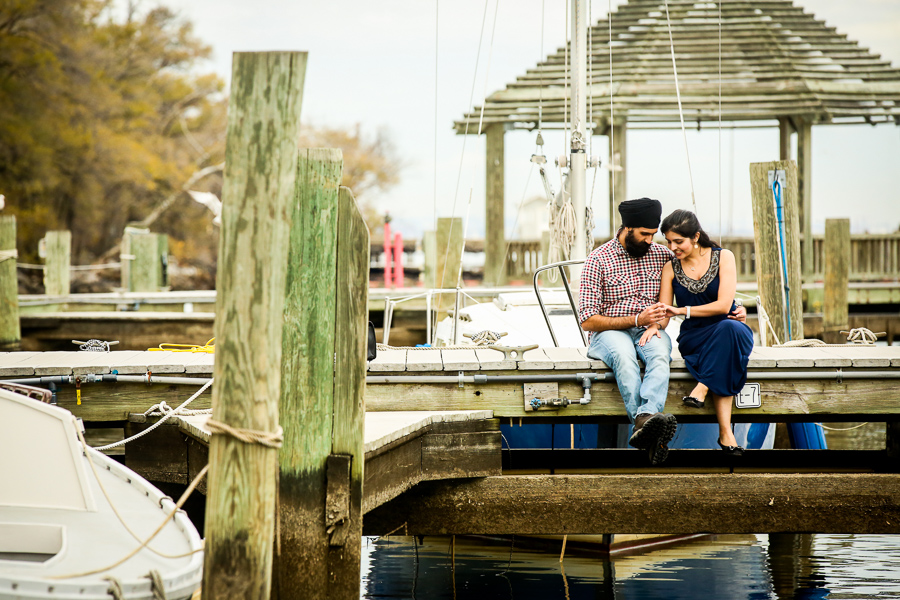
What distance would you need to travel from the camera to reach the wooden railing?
14.4m

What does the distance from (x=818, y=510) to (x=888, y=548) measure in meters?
3.22

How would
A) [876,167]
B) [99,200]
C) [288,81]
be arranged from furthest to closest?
1. [876,167]
2. [99,200]
3. [288,81]

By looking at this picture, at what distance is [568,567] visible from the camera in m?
6.33

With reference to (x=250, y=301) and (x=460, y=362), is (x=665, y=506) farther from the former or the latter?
(x=250, y=301)

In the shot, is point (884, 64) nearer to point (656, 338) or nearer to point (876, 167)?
point (656, 338)

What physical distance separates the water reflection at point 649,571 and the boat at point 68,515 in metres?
2.64

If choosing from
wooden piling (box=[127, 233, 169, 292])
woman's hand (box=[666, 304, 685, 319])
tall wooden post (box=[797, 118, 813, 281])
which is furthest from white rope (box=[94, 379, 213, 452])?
tall wooden post (box=[797, 118, 813, 281])

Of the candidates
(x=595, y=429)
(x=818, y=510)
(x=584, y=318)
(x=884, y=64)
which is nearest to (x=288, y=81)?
(x=584, y=318)

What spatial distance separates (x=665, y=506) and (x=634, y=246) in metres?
1.45

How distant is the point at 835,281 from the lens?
36.0ft

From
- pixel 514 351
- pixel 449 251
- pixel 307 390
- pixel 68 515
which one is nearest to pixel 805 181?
pixel 449 251

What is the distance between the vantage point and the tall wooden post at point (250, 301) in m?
2.95

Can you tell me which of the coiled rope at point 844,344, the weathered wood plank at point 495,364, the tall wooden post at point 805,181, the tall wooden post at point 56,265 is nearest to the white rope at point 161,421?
the weathered wood plank at point 495,364

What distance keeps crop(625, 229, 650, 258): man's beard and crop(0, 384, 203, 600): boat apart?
9.17 ft
